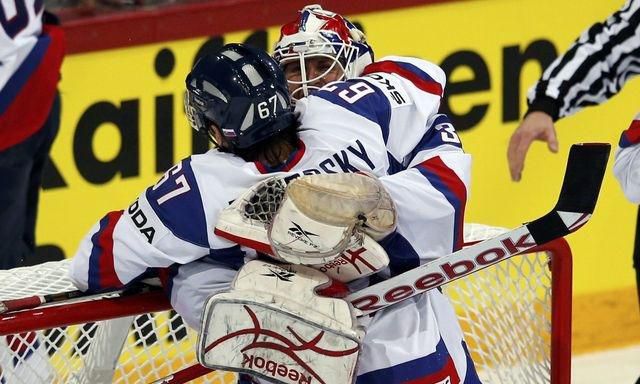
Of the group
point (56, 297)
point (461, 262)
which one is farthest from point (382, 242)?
point (56, 297)

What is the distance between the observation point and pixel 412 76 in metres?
2.67

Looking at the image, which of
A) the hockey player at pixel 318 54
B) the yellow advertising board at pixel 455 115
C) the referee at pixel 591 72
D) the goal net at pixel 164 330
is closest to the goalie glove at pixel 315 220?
the goal net at pixel 164 330

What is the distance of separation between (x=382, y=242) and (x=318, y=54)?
566mm

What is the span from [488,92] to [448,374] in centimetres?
192

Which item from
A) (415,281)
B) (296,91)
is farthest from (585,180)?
(296,91)

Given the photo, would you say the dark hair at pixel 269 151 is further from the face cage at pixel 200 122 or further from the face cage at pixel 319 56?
the face cage at pixel 319 56

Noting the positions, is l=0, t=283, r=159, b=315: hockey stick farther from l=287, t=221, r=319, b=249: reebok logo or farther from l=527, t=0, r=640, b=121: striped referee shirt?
l=527, t=0, r=640, b=121: striped referee shirt

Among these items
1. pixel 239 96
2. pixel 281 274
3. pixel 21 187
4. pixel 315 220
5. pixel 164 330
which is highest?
pixel 239 96

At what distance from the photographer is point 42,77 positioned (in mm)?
4066

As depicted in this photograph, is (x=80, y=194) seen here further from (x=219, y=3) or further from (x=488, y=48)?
(x=488, y=48)

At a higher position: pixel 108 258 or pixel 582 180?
pixel 582 180

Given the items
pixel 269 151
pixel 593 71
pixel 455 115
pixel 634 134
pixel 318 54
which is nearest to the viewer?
pixel 269 151

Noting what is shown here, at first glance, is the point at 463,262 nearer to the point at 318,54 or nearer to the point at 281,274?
the point at 281,274

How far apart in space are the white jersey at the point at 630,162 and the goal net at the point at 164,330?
0.83ft
